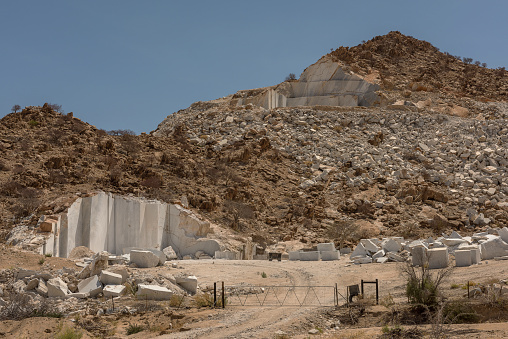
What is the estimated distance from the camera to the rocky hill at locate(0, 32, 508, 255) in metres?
28.8

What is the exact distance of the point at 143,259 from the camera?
20.5 meters

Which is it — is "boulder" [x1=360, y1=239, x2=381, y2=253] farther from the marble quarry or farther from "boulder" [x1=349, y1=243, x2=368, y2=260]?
the marble quarry

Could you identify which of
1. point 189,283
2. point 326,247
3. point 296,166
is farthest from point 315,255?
point 296,166

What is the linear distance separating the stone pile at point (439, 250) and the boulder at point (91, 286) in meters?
9.71

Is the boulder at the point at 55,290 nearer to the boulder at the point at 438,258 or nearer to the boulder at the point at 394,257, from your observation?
the boulder at the point at 438,258

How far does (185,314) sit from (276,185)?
19835 mm

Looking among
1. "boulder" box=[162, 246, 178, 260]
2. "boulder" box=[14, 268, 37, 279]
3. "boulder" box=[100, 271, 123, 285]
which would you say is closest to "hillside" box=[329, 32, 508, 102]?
"boulder" box=[162, 246, 178, 260]

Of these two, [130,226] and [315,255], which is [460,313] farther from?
[130,226]

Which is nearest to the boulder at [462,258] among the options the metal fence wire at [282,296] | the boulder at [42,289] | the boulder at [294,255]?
the metal fence wire at [282,296]

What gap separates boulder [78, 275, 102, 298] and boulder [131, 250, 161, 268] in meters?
2.69

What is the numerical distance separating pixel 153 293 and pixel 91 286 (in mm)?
2083

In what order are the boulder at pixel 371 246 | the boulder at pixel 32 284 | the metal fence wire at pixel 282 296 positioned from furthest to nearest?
the boulder at pixel 371 246 < the boulder at pixel 32 284 < the metal fence wire at pixel 282 296

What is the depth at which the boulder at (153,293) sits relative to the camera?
16.7m

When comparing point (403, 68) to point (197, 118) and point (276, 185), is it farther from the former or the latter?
point (276, 185)
